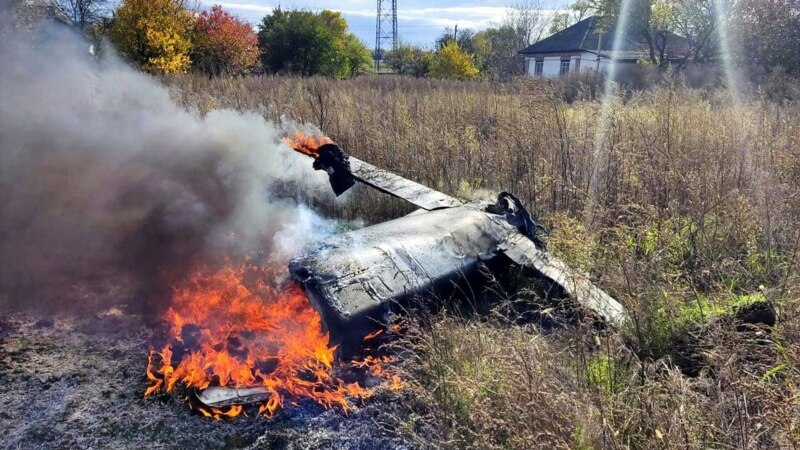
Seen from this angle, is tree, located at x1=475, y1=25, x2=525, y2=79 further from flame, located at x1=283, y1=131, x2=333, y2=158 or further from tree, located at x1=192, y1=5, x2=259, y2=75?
flame, located at x1=283, y1=131, x2=333, y2=158

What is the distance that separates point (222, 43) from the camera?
22703 mm

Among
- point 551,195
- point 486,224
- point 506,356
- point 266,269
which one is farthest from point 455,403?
point 551,195

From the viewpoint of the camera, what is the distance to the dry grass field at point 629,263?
2.46 metres

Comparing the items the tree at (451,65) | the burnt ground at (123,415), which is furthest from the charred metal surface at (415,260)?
the tree at (451,65)

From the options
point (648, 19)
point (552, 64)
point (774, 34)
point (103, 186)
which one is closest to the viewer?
point (103, 186)

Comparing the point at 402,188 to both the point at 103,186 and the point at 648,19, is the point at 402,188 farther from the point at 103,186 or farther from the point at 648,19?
the point at 648,19

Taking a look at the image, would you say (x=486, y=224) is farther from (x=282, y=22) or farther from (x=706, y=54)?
(x=706, y=54)

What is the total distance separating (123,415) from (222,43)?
22.8m

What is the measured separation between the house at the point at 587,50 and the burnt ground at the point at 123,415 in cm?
3057

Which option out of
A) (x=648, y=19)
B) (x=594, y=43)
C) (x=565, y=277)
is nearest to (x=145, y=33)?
(x=565, y=277)

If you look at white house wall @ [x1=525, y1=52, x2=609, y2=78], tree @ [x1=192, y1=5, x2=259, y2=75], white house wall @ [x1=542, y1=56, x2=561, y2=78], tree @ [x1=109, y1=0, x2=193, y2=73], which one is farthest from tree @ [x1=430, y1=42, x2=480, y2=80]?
tree @ [x1=109, y1=0, x2=193, y2=73]

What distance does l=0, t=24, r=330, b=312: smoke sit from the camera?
4738 millimetres

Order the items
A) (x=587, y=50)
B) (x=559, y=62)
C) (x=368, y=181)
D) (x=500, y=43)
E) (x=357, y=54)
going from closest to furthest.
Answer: (x=368, y=181) < (x=357, y=54) < (x=587, y=50) < (x=559, y=62) < (x=500, y=43)

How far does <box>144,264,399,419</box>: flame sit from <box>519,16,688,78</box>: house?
30.1 m
